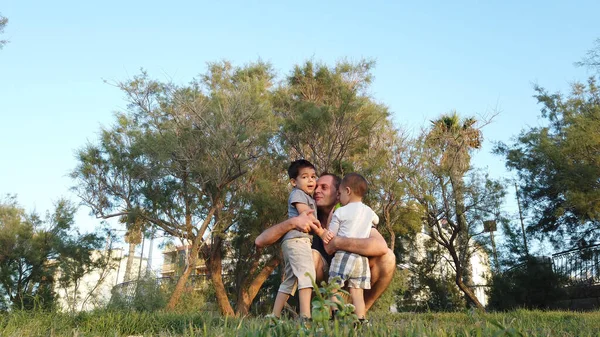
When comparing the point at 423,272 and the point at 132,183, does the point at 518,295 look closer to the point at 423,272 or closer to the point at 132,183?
the point at 423,272

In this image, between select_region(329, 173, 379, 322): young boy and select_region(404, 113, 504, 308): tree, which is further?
select_region(404, 113, 504, 308): tree

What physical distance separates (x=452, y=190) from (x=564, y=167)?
15.6 feet

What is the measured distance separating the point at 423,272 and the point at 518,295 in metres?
7.25

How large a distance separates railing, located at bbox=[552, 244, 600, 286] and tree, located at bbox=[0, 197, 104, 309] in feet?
61.5

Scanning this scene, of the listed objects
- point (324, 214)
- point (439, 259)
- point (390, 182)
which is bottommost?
point (324, 214)

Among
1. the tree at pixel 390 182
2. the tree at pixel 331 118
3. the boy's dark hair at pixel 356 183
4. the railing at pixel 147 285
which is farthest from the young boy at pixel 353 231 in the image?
the railing at pixel 147 285

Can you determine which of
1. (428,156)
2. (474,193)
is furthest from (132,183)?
(474,193)

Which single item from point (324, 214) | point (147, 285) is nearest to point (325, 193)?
point (324, 214)

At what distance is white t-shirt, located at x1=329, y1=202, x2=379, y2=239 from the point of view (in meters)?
3.87

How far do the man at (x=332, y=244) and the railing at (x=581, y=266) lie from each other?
15.8 metres

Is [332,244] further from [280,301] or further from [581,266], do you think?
[581,266]

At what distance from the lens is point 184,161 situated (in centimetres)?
1753

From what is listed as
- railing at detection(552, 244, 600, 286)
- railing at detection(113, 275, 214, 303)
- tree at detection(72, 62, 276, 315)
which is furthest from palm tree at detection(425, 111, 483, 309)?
railing at detection(113, 275, 214, 303)

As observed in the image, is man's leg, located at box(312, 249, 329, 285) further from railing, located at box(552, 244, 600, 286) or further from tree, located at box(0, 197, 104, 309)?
tree, located at box(0, 197, 104, 309)
